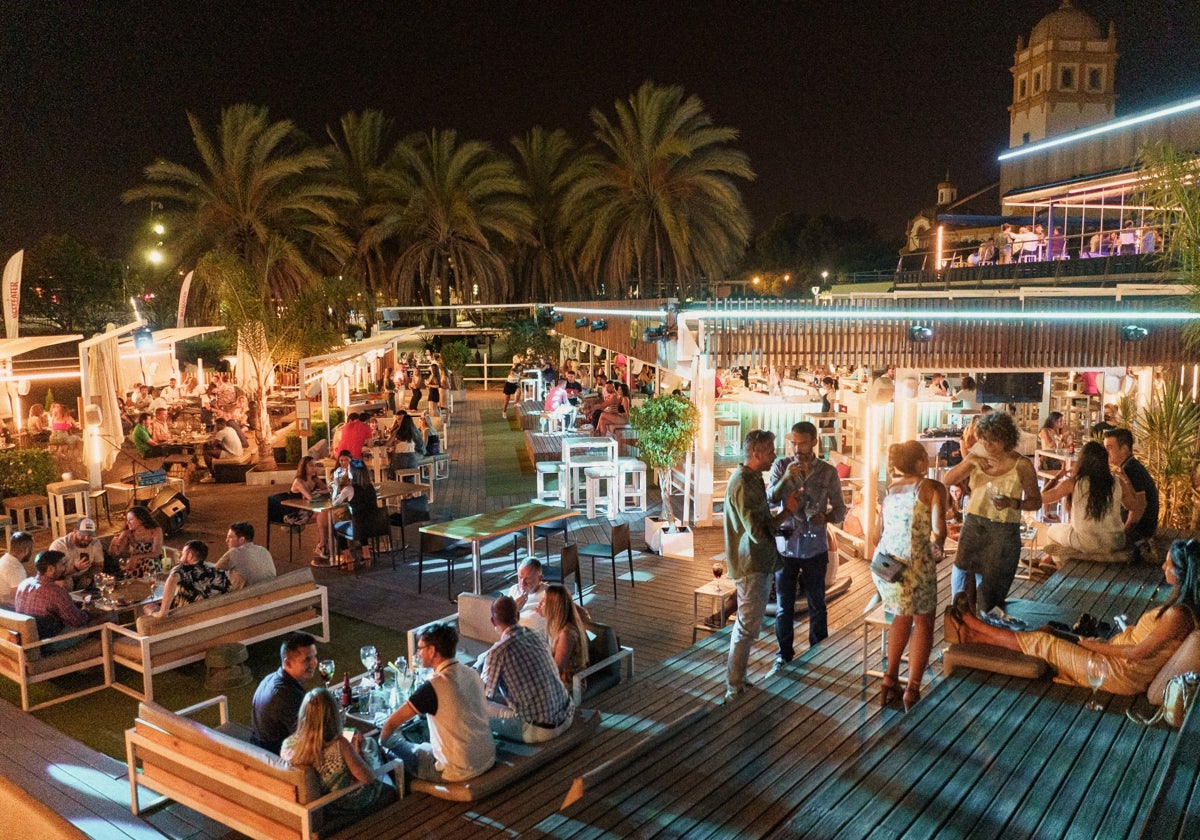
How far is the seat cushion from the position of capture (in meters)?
4.73

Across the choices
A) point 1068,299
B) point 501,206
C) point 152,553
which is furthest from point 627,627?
point 501,206

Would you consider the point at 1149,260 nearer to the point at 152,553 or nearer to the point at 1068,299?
the point at 1068,299

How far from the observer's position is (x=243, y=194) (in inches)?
1081

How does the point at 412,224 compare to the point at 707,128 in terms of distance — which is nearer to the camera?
the point at 707,128

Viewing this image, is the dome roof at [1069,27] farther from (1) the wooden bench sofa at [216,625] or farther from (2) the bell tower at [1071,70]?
(1) the wooden bench sofa at [216,625]

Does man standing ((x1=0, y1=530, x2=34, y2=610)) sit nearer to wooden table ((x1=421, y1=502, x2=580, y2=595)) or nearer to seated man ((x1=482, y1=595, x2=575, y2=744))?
wooden table ((x1=421, y1=502, x2=580, y2=595))

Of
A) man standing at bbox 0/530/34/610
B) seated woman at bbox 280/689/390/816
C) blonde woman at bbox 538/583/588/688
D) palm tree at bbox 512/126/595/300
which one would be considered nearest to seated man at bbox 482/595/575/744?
blonde woman at bbox 538/583/588/688

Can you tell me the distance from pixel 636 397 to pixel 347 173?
67.7 ft

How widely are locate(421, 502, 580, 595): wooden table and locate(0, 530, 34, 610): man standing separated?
3.17 metres

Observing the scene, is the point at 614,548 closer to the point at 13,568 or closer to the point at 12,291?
the point at 13,568

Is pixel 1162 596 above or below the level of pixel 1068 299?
below

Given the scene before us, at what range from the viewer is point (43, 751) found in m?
5.82

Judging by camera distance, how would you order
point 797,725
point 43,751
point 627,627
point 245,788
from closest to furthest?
1. point 245,788
2. point 797,725
3. point 43,751
4. point 627,627

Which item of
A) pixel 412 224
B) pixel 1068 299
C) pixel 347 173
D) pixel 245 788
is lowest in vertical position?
pixel 245 788
